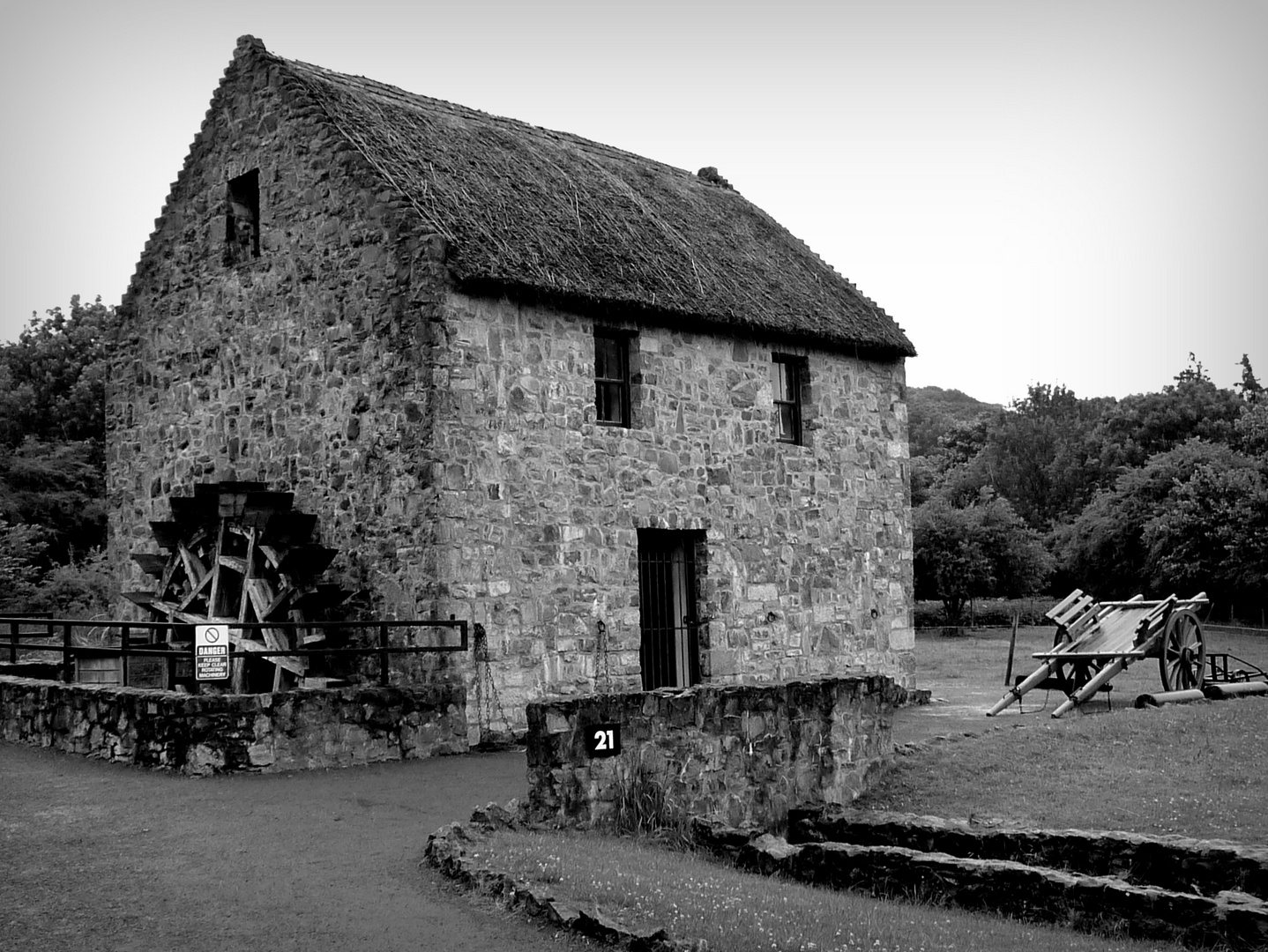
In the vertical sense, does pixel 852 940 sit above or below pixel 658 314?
below

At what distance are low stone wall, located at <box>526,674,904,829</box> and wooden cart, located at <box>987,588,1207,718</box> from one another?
19.6ft

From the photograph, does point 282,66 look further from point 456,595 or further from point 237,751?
point 237,751

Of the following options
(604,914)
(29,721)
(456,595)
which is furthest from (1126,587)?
(604,914)

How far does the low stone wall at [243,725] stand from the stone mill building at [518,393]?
4.41 feet

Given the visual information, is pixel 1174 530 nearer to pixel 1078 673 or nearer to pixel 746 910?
pixel 1078 673

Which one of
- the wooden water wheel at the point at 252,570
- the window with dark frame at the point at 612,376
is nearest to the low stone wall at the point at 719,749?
the window with dark frame at the point at 612,376

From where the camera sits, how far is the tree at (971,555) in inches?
1709

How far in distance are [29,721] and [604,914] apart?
9755 millimetres

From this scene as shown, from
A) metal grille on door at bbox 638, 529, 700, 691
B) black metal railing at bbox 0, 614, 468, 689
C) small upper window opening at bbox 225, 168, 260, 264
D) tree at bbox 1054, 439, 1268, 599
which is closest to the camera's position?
black metal railing at bbox 0, 614, 468, 689

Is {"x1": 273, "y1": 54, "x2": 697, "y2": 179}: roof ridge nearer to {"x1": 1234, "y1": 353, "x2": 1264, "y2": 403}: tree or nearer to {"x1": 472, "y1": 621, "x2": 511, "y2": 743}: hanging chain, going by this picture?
{"x1": 472, "y1": 621, "x2": 511, "y2": 743}: hanging chain

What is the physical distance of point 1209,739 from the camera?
1620 cm

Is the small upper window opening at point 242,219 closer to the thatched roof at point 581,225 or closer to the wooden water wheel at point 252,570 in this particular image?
the thatched roof at point 581,225

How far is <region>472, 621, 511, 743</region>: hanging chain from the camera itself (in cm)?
1559

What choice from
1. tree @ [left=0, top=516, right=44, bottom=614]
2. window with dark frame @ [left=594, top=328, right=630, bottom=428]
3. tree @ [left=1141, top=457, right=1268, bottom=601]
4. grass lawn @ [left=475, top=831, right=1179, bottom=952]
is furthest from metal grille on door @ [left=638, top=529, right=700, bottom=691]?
tree @ [left=1141, top=457, right=1268, bottom=601]
